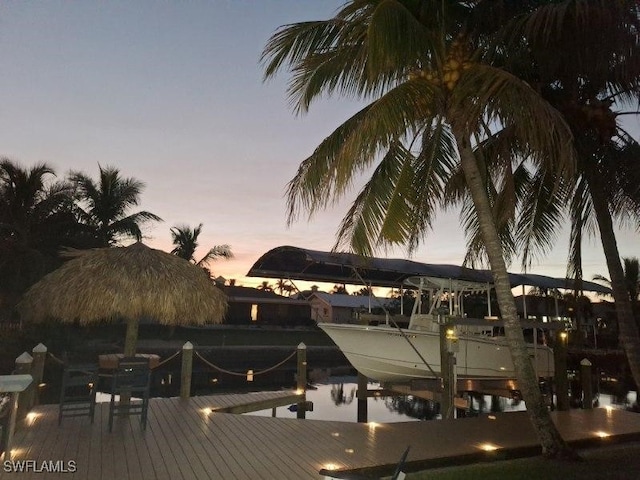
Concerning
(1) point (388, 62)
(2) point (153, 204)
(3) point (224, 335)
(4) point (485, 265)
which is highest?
(2) point (153, 204)

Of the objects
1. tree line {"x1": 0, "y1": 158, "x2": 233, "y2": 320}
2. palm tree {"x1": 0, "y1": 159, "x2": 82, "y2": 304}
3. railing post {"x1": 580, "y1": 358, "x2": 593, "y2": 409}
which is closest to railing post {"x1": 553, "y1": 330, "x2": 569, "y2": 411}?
railing post {"x1": 580, "y1": 358, "x2": 593, "y2": 409}

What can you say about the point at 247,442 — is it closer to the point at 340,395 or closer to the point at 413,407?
the point at 413,407

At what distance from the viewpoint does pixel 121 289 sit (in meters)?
7.37

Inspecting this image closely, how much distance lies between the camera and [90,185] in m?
21.7

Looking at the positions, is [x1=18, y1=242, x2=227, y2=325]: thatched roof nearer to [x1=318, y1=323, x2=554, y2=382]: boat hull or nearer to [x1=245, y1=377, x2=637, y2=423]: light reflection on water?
[x1=318, y1=323, x2=554, y2=382]: boat hull

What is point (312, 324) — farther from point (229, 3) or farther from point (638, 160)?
point (638, 160)

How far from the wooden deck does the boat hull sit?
10.5 ft

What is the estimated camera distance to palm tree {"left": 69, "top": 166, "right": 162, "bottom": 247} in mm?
21438

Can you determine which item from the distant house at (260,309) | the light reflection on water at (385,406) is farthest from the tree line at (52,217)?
the light reflection on water at (385,406)

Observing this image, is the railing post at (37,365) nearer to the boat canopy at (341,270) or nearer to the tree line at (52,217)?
the boat canopy at (341,270)

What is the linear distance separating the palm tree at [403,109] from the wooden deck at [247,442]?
4.54 ft

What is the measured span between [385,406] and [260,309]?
62.0 ft

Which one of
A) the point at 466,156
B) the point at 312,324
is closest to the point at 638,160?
the point at 466,156

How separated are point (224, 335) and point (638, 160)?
21.9 metres
